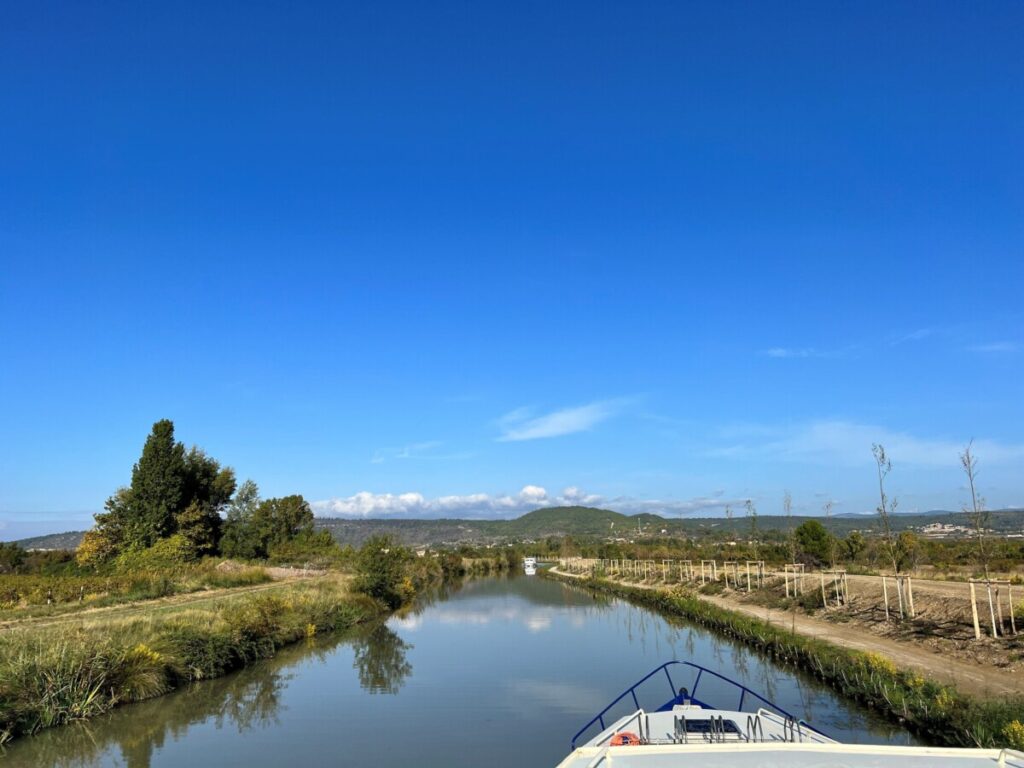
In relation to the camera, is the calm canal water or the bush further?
the bush

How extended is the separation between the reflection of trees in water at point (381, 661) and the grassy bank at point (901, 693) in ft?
38.6

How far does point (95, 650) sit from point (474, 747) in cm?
942

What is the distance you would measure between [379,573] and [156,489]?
875 inches

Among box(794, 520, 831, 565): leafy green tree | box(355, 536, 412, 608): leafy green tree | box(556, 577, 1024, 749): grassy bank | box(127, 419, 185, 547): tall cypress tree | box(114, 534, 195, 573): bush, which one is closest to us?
box(556, 577, 1024, 749): grassy bank

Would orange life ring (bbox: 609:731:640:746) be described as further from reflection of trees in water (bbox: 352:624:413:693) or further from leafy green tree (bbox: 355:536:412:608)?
leafy green tree (bbox: 355:536:412:608)

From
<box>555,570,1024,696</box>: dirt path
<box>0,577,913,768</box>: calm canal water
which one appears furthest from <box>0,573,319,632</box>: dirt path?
<box>555,570,1024,696</box>: dirt path

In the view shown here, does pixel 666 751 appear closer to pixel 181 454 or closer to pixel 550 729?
pixel 550 729

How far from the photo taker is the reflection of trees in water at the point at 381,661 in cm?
2031

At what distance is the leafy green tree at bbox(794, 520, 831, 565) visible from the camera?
49406 millimetres

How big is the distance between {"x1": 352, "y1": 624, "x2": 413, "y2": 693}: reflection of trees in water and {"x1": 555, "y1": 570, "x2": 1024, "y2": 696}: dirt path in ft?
44.6

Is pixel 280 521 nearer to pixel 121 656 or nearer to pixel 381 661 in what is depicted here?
pixel 381 661

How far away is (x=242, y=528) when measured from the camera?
6638cm

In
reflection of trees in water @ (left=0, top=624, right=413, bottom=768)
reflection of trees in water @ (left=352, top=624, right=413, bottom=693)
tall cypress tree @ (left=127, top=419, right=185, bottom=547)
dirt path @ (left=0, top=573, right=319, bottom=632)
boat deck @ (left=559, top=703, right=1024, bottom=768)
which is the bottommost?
reflection of trees in water @ (left=352, top=624, right=413, bottom=693)

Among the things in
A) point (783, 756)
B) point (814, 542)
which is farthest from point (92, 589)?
point (814, 542)
